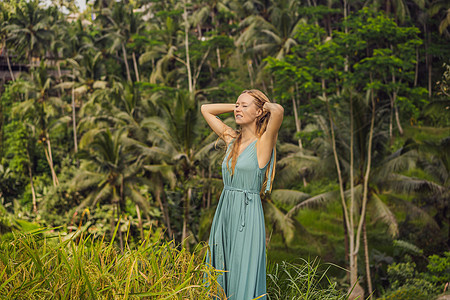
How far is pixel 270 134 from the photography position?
2.58m

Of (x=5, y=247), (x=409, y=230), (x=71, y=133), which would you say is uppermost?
(x=5, y=247)

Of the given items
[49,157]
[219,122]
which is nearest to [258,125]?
[219,122]

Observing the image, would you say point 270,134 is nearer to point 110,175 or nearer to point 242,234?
point 242,234

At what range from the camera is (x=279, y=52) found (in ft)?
73.6

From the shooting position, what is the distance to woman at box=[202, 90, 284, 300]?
2645 mm

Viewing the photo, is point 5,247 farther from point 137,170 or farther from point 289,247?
point 289,247

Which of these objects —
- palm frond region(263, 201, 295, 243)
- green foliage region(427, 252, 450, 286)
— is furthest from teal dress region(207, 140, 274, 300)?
palm frond region(263, 201, 295, 243)

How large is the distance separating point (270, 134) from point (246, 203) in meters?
0.46

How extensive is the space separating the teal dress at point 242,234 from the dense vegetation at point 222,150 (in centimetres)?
21

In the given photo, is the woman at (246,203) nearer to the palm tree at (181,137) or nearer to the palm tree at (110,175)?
the palm tree at (181,137)

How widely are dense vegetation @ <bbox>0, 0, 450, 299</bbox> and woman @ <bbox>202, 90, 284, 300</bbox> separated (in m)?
0.24

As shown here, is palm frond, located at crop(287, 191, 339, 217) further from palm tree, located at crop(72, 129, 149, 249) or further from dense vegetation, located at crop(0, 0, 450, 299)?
palm tree, located at crop(72, 129, 149, 249)

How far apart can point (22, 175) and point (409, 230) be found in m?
18.8

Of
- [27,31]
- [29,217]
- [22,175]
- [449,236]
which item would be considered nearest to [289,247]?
[449,236]
